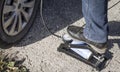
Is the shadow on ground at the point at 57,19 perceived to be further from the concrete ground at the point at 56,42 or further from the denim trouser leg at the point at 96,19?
the denim trouser leg at the point at 96,19

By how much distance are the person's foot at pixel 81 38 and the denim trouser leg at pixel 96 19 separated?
54mm

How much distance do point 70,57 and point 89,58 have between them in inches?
10.0

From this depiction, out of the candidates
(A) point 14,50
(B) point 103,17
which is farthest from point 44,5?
(B) point 103,17

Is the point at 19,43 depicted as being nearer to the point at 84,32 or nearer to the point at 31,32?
the point at 31,32

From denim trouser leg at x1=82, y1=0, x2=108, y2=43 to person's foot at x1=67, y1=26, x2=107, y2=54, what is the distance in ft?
0.18

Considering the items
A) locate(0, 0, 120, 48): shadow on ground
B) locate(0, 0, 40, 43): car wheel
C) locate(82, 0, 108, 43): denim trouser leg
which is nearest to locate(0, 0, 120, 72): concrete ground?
locate(0, 0, 120, 48): shadow on ground

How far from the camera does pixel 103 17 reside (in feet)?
11.8

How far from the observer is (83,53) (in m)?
3.93

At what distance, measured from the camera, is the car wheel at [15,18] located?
12.0ft

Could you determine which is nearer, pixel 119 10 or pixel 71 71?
pixel 71 71

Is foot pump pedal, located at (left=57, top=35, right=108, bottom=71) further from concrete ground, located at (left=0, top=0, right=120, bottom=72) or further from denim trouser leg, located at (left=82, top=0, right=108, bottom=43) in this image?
denim trouser leg, located at (left=82, top=0, right=108, bottom=43)

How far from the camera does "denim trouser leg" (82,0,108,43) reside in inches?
136

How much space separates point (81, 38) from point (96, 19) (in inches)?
18.4

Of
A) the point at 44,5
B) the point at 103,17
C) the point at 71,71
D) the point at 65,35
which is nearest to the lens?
the point at 103,17
